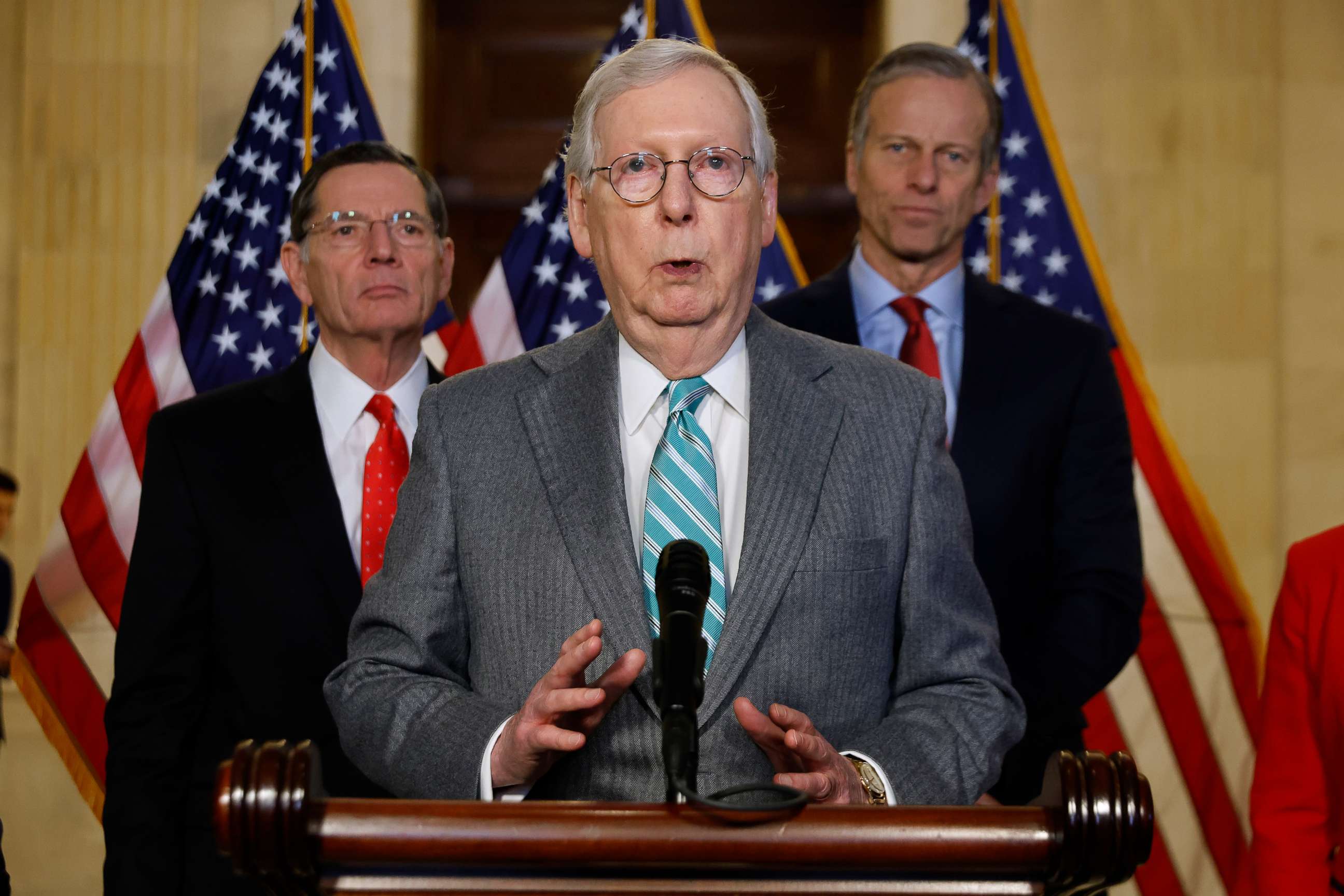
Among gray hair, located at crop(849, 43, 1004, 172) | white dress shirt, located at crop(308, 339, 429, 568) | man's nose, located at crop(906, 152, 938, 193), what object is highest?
gray hair, located at crop(849, 43, 1004, 172)

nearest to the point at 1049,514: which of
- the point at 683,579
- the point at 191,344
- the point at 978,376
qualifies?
the point at 978,376

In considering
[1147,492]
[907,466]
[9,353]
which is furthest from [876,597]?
[9,353]

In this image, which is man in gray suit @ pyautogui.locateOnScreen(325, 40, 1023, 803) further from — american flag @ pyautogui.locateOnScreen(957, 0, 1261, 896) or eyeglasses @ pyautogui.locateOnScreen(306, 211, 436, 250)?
american flag @ pyautogui.locateOnScreen(957, 0, 1261, 896)

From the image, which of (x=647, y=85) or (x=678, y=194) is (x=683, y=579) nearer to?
(x=678, y=194)

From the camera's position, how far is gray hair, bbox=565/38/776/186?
1.92 meters

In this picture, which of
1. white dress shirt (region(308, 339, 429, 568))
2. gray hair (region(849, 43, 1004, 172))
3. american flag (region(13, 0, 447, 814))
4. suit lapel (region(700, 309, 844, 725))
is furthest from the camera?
american flag (region(13, 0, 447, 814))

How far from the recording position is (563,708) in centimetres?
150

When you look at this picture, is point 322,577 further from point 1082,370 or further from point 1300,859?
point 1300,859

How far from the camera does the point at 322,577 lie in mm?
2705

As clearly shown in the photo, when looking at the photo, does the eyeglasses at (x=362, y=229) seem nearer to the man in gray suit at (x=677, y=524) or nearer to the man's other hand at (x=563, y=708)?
the man in gray suit at (x=677, y=524)

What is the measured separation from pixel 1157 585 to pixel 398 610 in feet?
9.50

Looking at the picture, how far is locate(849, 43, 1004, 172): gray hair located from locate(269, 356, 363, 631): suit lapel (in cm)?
135

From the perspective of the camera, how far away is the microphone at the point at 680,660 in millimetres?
1225

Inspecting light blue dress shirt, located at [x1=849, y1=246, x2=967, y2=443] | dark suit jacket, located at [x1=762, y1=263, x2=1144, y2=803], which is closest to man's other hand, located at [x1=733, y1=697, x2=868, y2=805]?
dark suit jacket, located at [x1=762, y1=263, x2=1144, y2=803]
